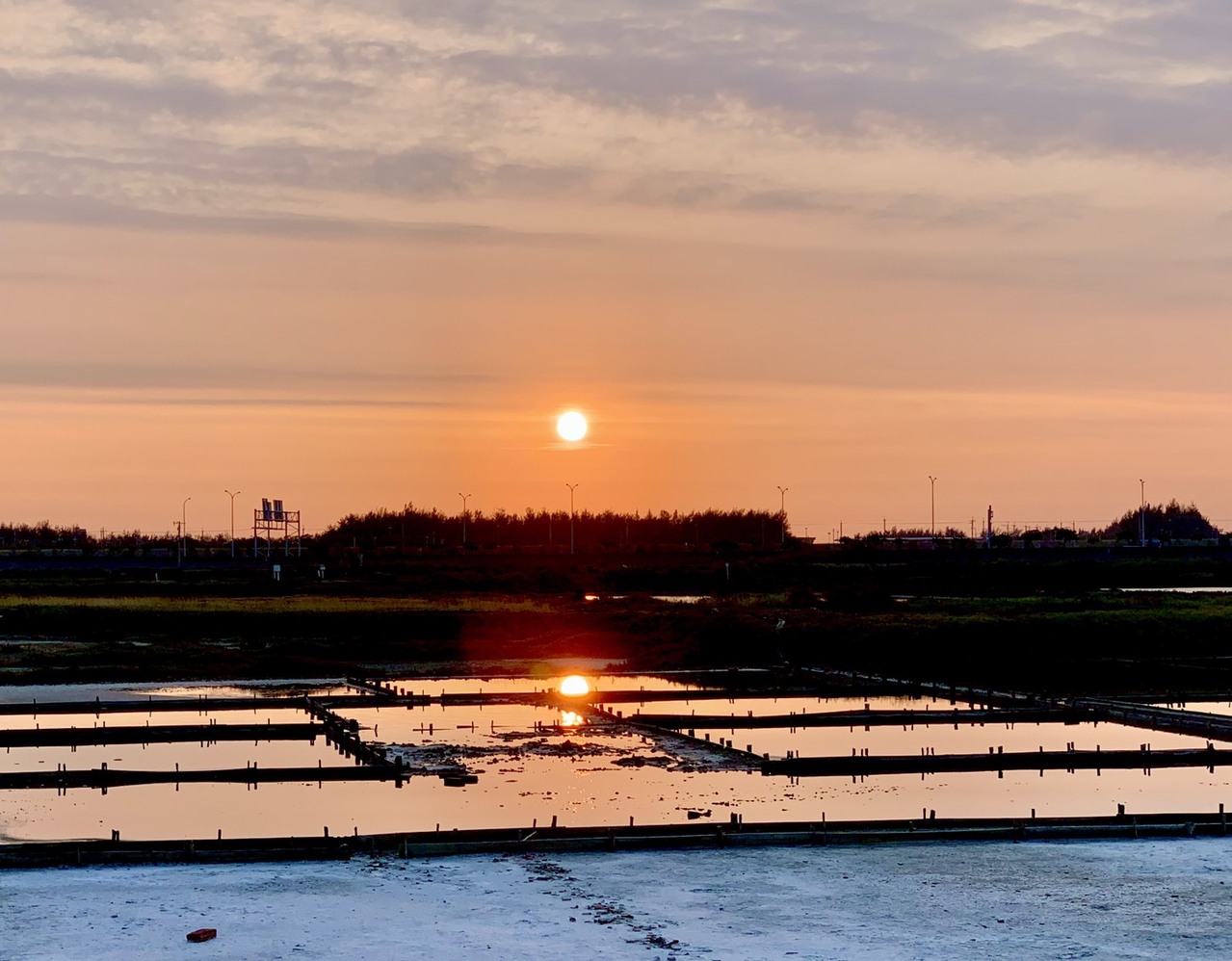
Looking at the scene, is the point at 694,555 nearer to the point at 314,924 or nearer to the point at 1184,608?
the point at 1184,608

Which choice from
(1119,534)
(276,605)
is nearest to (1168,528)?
(1119,534)

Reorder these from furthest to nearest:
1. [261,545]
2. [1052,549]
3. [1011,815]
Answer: [261,545], [1052,549], [1011,815]

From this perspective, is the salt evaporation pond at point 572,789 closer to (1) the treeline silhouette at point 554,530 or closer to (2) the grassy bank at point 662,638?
(2) the grassy bank at point 662,638

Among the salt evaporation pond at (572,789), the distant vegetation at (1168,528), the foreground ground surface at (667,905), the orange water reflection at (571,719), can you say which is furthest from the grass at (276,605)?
the distant vegetation at (1168,528)

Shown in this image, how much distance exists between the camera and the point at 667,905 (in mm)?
18625

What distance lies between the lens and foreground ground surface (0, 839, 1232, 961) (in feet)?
55.1

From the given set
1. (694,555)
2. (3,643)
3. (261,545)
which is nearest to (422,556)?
(694,555)

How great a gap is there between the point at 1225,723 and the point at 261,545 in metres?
134

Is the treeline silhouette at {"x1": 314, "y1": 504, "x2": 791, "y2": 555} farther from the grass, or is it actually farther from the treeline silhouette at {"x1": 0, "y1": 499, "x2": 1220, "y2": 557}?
the grass

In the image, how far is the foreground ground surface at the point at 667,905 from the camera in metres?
16.8

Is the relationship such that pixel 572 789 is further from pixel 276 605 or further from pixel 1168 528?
pixel 1168 528

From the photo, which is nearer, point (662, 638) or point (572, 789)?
point (572, 789)

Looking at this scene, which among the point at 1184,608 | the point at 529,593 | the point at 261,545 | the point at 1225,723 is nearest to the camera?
the point at 1225,723

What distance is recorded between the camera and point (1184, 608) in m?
66.9
